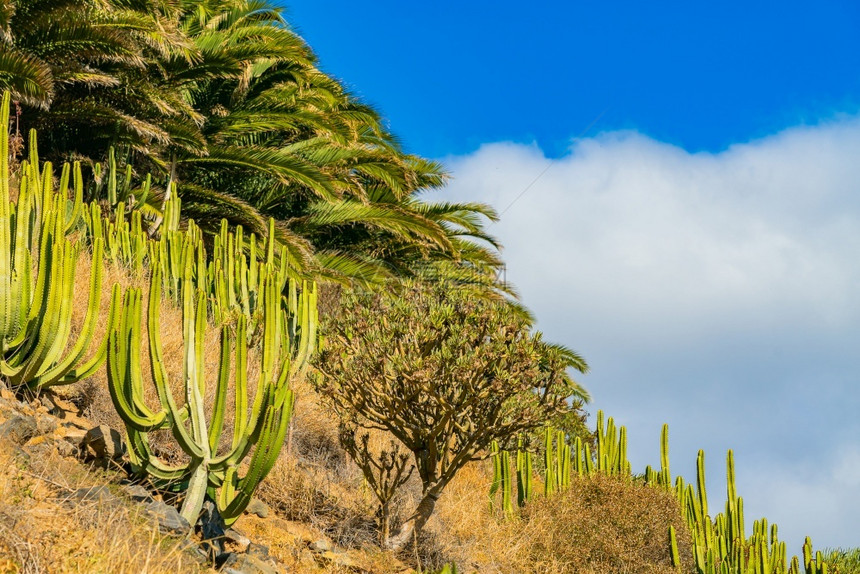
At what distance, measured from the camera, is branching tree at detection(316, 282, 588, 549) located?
7105 millimetres

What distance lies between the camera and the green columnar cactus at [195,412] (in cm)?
550

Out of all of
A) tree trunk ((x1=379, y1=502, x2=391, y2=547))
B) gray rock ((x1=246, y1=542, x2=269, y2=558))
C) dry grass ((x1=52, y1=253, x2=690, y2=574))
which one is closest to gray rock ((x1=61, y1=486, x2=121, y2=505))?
gray rock ((x1=246, y1=542, x2=269, y2=558))

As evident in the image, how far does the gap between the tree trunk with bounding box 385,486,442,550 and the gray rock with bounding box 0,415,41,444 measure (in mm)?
2920

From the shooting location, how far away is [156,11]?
40.1 ft

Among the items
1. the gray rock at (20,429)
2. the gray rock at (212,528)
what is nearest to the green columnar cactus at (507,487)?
the gray rock at (212,528)

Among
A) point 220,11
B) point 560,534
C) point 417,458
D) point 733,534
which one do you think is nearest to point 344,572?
point 417,458

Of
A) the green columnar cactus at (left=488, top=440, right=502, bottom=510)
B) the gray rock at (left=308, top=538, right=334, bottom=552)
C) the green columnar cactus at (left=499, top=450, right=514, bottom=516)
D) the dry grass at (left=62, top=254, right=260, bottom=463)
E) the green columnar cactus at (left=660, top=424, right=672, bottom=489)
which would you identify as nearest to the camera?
the gray rock at (left=308, top=538, right=334, bottom=552)

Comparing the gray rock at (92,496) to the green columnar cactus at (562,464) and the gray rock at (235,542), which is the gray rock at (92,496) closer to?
the gray rock at (235,542)

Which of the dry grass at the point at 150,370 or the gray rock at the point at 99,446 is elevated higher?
the dry grass at the point at 150,370

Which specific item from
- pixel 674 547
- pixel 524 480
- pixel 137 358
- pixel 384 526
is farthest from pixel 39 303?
pixel 674 547

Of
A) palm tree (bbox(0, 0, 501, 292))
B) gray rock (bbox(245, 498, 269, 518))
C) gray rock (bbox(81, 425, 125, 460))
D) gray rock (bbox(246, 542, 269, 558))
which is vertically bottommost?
gray rock (bbox(246, 542, 269, 558))

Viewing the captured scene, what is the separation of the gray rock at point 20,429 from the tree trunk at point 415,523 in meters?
2.92

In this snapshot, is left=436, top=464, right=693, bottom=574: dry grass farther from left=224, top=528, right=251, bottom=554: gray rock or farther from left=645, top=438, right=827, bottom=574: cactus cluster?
left=224, top=528, right=251, bottom=554: gray rock

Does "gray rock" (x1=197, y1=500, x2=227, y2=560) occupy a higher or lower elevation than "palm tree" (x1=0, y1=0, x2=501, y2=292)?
lower
